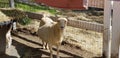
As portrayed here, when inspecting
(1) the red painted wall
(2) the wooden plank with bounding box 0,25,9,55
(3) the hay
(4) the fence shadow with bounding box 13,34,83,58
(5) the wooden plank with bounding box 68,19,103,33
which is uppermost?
(1) the red painted wall

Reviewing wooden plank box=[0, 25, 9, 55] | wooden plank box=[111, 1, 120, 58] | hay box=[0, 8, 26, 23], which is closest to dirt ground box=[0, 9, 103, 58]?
wooden plank box=[0, 25, 9, 55]

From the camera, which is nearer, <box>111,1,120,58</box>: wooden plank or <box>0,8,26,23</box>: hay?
<box>111,1,120,58</box>: wooden plank

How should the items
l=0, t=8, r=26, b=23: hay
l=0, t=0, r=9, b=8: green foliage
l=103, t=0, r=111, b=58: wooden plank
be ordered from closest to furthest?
l=103, t=0, r=111, b=58: wooden plank → l=0, t=8, r=26, b=23: hay → l=0, t=0, r=9, b=8: green foliage

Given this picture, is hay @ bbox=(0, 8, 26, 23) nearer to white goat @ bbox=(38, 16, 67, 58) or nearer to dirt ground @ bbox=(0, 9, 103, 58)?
white goat @ bbox=(38, 16, 67, 58)

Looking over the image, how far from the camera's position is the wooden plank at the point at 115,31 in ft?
22.0

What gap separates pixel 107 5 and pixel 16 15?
2.32 m

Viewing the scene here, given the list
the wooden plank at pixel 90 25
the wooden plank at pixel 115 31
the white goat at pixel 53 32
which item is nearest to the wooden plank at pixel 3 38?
the white goat at pixel 53 32

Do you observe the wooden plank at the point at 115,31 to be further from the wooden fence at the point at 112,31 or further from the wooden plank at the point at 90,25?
the wooden plank at the point at 90,25

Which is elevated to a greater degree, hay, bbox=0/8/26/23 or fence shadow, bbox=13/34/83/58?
hay, bbox=0/8/26/23

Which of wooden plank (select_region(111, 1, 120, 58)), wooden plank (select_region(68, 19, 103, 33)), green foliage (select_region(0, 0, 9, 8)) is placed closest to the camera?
wooden plank (select_region(111, 1, 120, 58))

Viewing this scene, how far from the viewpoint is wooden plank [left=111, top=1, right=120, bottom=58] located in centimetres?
672

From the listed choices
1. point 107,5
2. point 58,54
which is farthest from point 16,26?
point 107,5

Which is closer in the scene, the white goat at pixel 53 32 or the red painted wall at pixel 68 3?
the red painted wall at pixel 68 3

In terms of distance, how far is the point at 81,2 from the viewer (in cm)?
583
